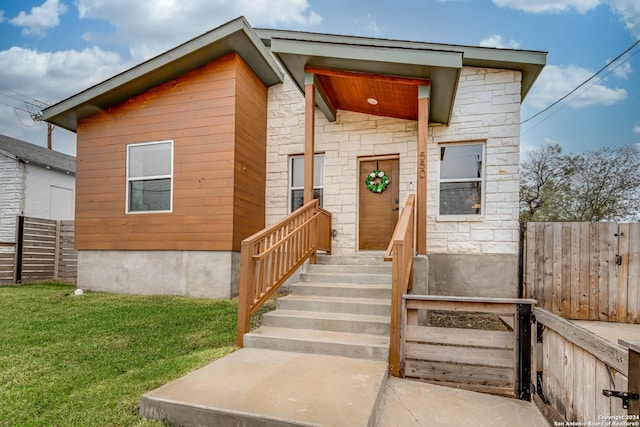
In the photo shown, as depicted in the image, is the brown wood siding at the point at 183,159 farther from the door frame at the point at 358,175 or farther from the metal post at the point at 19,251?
the metal post at the point at 19,251

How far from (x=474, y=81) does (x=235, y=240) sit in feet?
17.4

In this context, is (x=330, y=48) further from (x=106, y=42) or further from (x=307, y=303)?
(x=106, y=42)

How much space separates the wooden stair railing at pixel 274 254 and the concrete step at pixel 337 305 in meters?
0.28

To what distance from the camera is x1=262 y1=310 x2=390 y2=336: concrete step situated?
3.54 metres

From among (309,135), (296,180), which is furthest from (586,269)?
(296,180)

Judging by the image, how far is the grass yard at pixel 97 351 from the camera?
91.0 inches

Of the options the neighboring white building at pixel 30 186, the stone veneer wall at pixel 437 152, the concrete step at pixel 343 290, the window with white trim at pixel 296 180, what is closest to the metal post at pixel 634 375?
the concrete step at pixel 343 290

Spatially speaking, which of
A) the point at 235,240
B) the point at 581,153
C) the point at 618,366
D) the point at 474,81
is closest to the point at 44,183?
the point at 235,240

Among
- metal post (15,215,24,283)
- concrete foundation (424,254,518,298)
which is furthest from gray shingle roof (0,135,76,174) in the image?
concrete foundation (424,254,518,298)

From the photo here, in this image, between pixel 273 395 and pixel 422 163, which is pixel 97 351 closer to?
pixel 273 395

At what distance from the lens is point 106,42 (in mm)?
24703

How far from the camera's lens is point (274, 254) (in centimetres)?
412

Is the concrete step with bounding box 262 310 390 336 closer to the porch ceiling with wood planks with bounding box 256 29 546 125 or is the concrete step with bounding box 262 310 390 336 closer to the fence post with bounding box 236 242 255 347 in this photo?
the fence post with bounding box 236 242 255 347

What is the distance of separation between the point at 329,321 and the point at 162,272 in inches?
168
